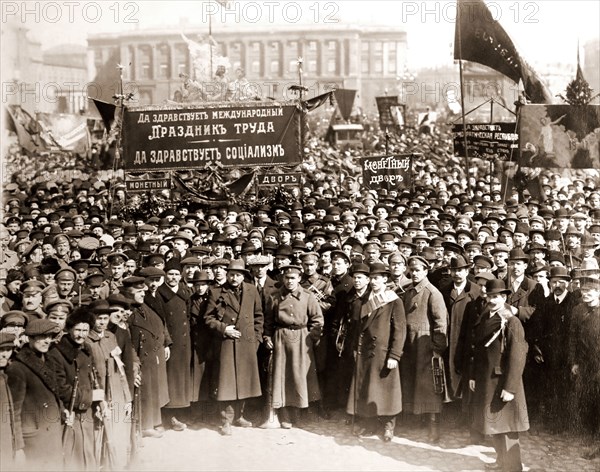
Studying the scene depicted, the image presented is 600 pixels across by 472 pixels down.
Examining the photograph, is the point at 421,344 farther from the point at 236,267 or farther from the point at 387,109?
the point at 387,109

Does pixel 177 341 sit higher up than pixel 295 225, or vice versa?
pixel 295 225

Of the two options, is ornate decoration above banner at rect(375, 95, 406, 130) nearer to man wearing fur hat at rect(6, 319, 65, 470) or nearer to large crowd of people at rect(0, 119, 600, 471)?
large crowd of people at rect(0, 119, 600, 471)

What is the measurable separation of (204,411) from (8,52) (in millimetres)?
4321

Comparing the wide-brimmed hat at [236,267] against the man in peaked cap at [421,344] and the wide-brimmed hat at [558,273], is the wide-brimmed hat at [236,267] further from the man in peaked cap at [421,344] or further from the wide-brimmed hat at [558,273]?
the wide-brimmed hat at [558,273]

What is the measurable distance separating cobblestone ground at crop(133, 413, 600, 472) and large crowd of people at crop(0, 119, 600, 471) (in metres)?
0.14

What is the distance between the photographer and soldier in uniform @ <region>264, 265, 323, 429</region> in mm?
6738

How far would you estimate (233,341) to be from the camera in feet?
22.0

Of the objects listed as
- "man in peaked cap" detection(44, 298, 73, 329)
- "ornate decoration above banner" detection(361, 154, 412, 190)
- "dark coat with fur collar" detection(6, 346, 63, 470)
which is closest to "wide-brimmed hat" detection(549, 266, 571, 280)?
"man in peaked cap" detection(44, 298, 73, 329)

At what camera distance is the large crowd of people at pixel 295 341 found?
492 centimetres

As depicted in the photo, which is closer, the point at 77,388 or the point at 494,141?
the point at 77,388

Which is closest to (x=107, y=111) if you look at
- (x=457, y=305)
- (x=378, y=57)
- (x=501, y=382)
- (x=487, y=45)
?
(x=487, y=45)

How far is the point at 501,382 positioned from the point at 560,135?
8358mm

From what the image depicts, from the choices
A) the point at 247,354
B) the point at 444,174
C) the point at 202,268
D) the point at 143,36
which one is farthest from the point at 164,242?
the point at 143,36

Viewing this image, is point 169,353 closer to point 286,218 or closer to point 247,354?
point 247,354
